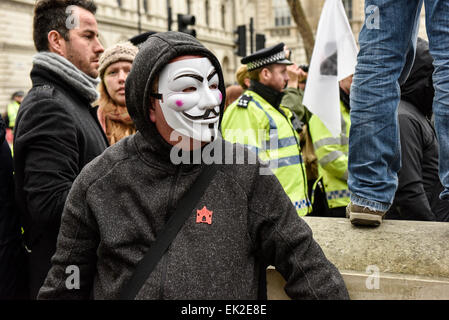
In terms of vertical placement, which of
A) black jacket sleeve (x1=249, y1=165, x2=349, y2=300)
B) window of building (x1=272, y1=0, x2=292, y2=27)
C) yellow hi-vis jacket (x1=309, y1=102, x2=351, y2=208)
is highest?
black jacket sleeve (x1=249, y1=165, x2=349, y2=300)

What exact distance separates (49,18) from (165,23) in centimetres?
3298

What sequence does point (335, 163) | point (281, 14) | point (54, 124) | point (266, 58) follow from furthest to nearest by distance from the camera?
point (281, 14)
point (266, 58)
point (335, 163)
point (54, 124)

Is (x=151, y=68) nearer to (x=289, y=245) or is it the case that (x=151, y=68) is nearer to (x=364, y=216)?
(x=289, y=245)

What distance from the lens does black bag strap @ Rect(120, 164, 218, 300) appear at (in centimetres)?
170

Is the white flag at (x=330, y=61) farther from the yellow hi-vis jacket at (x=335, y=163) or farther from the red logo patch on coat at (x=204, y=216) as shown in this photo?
the red logo patch on coat at (x=204, y=216)

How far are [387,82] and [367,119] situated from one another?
0.19m

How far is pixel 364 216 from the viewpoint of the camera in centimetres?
230

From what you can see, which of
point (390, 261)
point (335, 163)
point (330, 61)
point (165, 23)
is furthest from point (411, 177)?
point (165, 23)

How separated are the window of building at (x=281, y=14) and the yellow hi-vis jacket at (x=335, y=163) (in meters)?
35.1

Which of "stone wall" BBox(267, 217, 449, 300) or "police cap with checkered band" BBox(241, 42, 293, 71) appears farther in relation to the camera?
"police cap with checkered band" BBox(241, 42, 293, 71)

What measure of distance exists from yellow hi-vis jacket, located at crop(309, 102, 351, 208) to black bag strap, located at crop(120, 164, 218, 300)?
7.98ft

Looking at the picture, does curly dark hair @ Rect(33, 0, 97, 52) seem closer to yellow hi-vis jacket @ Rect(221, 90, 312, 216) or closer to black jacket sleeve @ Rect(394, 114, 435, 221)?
yellow hi-vis jacket @ Rect(221, 90, 312, 216)

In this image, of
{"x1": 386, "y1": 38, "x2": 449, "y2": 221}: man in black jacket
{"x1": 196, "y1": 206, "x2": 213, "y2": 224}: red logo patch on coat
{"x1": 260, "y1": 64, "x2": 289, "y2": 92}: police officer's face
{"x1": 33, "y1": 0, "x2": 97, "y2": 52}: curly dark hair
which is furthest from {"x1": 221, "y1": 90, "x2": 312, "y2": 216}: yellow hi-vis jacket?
{"x1": 196, "y1": 206, "x2": 213, "y2": 224}: red logo patch on coat
